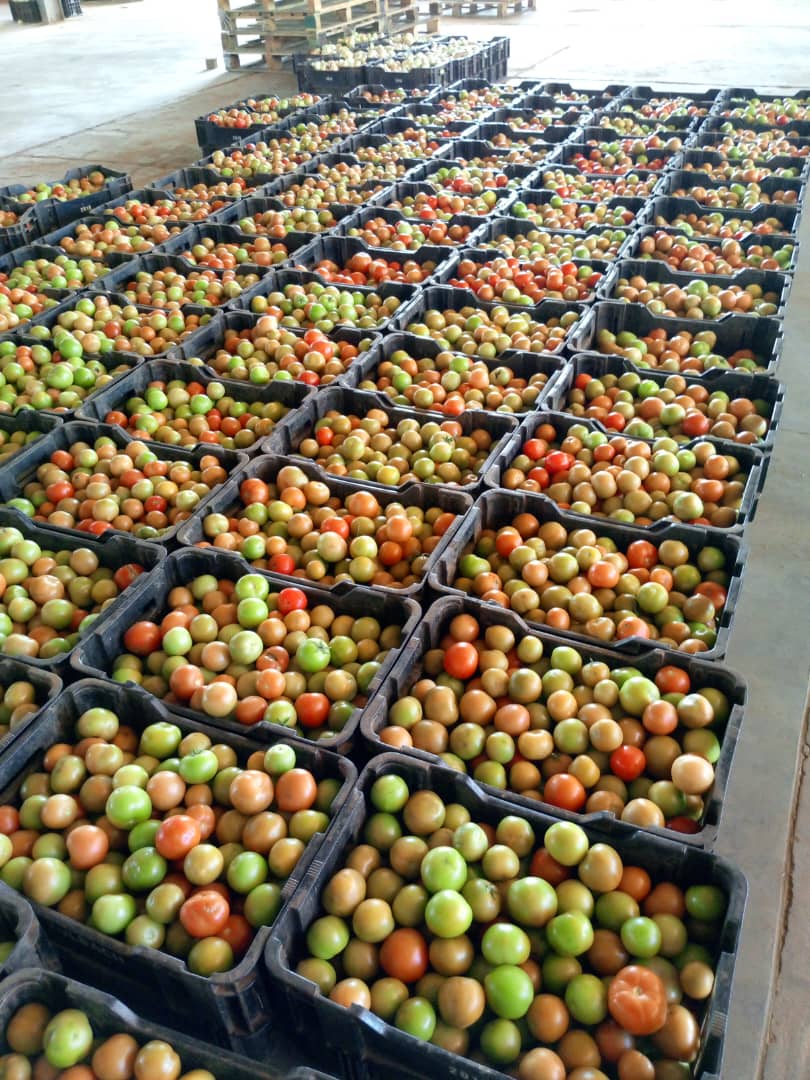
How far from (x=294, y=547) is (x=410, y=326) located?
150 centimetres

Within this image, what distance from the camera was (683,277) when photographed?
3.98m

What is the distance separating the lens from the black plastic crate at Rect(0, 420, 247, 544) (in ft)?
9.12

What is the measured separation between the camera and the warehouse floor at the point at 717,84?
1.99 metres

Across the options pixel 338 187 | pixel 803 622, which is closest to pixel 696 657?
pixel 803 622

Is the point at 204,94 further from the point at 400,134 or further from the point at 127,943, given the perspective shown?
the point at 127,943

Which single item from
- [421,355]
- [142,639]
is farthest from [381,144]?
[142,639]

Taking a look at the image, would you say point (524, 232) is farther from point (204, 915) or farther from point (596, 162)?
point (204, 915)

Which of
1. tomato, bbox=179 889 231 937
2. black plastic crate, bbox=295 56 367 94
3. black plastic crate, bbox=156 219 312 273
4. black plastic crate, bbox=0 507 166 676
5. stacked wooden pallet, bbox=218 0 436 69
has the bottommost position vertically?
tomato, bbox=179 889 231 937

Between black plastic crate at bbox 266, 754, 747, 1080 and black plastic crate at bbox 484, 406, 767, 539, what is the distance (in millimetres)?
1014

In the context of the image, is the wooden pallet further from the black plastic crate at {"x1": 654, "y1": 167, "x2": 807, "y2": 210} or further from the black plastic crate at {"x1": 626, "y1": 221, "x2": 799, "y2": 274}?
the black plastic crate at {"x1": 626, "y1": 221, "x2": 799, "y2": 274}

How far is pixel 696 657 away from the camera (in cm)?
200

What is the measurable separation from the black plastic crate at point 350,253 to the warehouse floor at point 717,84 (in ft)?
5.68

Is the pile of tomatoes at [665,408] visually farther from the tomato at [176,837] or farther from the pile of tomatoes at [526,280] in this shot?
the tomato at [176,837]

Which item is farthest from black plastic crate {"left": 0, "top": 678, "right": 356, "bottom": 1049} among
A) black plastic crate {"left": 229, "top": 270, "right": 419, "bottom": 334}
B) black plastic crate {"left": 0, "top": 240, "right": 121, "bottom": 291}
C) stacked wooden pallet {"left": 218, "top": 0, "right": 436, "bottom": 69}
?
stacked wooden pallet {"left": 218, "top": 0, "right": 436, "bottom": 69}
